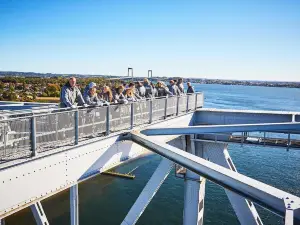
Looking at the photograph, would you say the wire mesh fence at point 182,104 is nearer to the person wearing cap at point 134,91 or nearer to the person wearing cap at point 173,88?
the person wearing cap at point 173,88

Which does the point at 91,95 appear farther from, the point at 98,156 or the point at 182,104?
the point at 182,104

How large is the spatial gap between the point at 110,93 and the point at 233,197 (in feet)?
23.0

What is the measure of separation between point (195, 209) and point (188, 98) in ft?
16.5

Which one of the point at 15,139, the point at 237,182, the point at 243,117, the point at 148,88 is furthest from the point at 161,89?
the point at 237,182

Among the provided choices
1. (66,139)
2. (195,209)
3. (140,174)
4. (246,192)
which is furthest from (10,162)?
(140,174)

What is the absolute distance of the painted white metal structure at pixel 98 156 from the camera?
18.2ft

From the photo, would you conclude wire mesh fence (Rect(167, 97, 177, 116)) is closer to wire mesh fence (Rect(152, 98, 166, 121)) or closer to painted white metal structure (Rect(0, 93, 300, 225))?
painted white metal structure (Rect(0, 93, 300, 225))

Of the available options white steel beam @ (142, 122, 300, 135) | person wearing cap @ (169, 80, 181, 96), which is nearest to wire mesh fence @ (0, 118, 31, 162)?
white steel beam @ (142, 122, 300, 135)

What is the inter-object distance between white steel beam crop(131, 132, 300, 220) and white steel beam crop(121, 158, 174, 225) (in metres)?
4.89

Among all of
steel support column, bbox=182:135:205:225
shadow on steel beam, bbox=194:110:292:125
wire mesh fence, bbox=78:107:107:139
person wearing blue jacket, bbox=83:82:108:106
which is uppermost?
person wearing blue jacket, bbox=83:82:108:106

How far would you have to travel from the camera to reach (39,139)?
21.4 feet

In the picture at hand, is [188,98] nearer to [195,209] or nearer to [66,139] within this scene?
[195,209]

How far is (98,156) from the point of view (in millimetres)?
8227

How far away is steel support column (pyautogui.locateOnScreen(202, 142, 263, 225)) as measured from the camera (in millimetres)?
12367
